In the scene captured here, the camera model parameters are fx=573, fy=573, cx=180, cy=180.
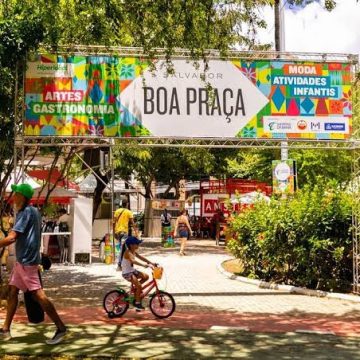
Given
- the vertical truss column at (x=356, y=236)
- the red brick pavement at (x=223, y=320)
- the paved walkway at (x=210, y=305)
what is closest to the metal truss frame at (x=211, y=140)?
the vertical truss column at (x=356, y=236)

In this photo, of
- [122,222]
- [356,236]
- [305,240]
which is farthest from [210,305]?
[122,222]

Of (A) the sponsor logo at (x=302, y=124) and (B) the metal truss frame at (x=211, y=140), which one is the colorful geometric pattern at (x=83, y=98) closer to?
(B) the metal truss frame at (x=211, y=140)

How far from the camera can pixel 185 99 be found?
11445mm

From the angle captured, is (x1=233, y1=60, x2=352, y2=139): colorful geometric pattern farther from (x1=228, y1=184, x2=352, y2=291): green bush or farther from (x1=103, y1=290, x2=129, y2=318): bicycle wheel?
(x1=103, y1=290, x2=129, y2=318): bicycle wheel

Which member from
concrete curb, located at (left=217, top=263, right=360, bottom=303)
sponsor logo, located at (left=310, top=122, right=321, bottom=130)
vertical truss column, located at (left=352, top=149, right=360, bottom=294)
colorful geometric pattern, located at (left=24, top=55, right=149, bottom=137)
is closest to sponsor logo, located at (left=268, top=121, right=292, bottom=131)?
sponsor logo, located at (left=310, top=122, right=321, bottom=130)

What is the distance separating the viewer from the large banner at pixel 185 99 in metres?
11.1

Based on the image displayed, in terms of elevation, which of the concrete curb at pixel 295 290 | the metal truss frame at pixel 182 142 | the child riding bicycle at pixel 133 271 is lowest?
the concrete curb at pixel 295 290

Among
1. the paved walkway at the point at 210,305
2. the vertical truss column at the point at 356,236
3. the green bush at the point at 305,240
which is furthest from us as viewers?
the green bush at the point at 305,240

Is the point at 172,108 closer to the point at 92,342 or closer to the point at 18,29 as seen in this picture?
the point at 18,29

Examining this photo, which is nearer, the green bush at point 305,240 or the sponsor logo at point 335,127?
the sponsor logo at point 335,127

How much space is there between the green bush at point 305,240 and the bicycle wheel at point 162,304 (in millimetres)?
4227

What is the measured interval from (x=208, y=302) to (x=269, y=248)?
2796mm

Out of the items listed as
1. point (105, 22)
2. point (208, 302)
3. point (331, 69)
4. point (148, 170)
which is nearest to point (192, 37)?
point (105, 22)

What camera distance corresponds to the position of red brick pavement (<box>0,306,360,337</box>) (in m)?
8.36
